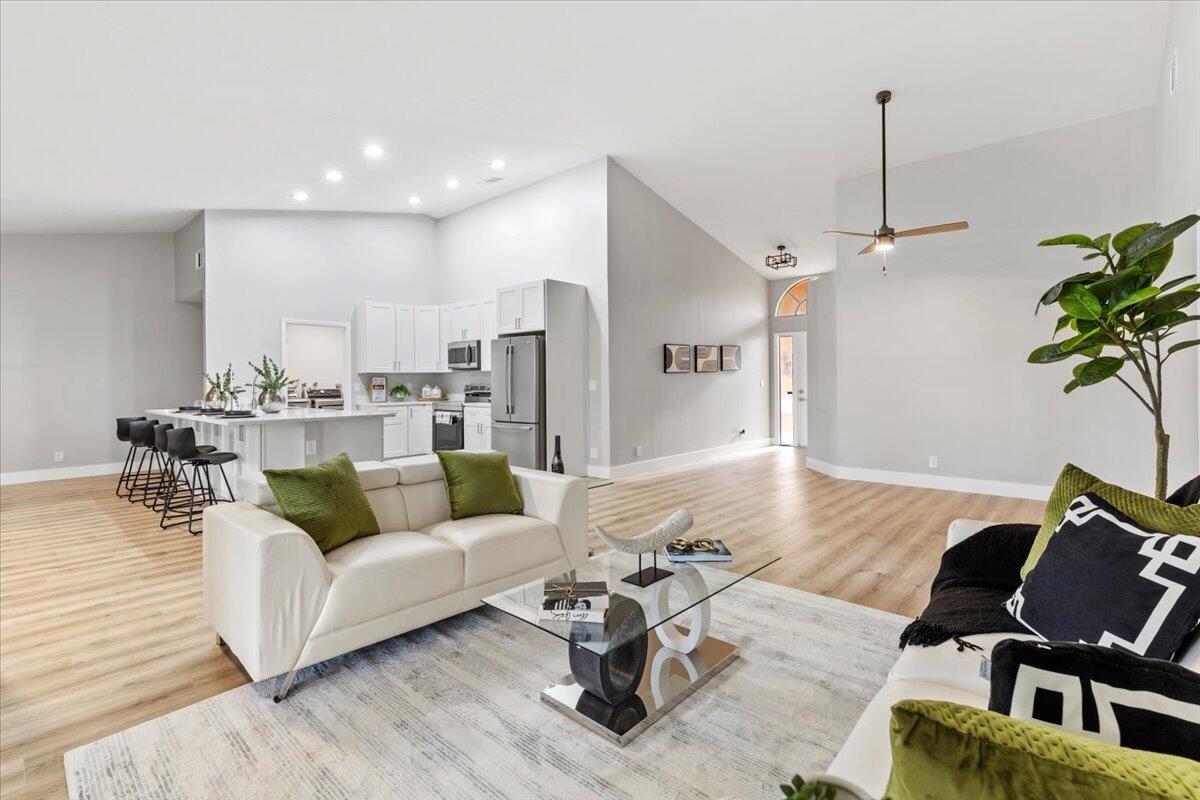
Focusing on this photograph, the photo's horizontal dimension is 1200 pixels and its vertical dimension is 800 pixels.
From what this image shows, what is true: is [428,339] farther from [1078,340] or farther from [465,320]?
[1078,340]

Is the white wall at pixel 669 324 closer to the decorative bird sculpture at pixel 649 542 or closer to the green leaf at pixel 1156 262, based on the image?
the decorative bird sculpture at pixel 649 542

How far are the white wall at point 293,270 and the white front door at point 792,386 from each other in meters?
5.97

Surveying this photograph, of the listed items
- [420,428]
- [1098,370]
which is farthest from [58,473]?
[1098,370]

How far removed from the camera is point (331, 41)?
3.84 m

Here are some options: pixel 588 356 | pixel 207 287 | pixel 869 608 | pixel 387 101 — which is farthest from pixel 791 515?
pixel 207 287

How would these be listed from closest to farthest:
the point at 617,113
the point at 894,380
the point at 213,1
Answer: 1. the point at 213,1
2. the point at 617,113
3. the point at 894,380

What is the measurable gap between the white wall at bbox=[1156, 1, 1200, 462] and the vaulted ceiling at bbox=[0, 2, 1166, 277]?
1.30 ft

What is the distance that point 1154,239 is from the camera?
1.77 meters

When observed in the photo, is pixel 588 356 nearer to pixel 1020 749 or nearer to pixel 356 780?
pixel 356 780

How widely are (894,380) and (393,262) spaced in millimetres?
6867

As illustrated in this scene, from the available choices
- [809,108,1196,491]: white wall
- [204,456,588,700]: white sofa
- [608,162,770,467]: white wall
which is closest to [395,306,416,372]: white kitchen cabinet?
[608,162,770,467]: white wall

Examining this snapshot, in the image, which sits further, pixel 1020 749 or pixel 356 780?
pixel 356 780

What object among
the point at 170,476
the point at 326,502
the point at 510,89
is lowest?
the point at 170,476

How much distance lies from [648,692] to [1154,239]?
2.22 m
